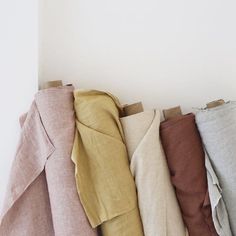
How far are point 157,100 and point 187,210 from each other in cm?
30

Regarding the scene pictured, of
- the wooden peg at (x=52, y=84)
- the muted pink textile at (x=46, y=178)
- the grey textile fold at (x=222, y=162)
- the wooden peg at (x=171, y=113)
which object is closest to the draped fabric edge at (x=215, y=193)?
the grey textile fold at (x=222, y=162)

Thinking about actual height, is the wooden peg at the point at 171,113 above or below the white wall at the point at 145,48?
below

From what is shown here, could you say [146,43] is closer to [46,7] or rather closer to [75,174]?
[46,7]

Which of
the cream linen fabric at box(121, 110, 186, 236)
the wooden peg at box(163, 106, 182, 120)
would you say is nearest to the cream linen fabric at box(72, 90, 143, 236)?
the cream linen fabric at box(121, 110, 186, 236)

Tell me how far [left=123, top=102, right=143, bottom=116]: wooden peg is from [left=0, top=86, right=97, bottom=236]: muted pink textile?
0.14 metres

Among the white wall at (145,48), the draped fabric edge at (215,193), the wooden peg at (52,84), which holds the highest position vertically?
the white wall at (145,48)

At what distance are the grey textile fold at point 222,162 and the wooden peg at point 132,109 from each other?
15 centimetres

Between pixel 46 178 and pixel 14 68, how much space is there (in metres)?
0.27

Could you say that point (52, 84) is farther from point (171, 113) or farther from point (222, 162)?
point (222, 162)

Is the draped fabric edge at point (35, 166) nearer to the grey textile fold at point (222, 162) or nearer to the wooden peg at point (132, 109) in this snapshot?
the wooden peg at point (132, 109)

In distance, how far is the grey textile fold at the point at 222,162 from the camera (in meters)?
0.69

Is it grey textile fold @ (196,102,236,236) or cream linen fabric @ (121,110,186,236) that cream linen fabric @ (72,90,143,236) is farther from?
grey textile fold @ (196,102,236,236)

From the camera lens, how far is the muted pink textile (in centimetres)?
66

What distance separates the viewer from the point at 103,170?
69cm
